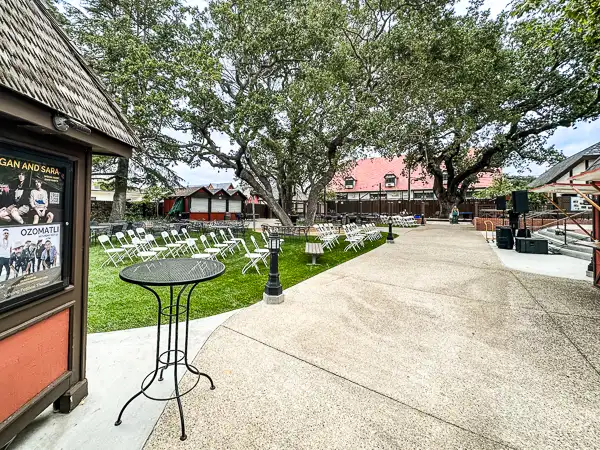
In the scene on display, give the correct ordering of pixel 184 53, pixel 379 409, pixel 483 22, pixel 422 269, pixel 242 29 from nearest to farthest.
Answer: pixel 379 409 → pixel 422 269 → pixel 184 53 → pixel 242 29 → pixel 483 22

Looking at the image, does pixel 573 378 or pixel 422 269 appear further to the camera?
pixel 422 269

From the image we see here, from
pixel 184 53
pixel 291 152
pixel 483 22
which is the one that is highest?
pixel 483 22

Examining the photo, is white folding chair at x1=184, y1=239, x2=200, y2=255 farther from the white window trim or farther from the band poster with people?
the white window trim

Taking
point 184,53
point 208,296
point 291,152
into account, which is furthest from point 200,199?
point 208,296

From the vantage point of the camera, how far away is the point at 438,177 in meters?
26.4

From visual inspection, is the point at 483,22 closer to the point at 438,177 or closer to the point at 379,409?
the point at 438,177

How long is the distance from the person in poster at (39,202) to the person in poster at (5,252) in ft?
0.62

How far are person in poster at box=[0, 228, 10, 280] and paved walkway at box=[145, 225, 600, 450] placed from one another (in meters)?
1.52

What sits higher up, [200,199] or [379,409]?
[200,199]

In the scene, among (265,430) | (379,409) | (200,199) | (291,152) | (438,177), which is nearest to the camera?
(265,430)

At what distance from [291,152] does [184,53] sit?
21.1 ft

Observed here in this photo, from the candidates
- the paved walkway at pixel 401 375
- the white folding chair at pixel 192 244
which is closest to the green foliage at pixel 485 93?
the paved walkway at pixel 401 375

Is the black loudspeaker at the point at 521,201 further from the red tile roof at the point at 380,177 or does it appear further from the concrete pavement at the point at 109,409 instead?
the red tile roof at the point at 380,177

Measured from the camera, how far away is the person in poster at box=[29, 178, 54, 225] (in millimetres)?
1924
